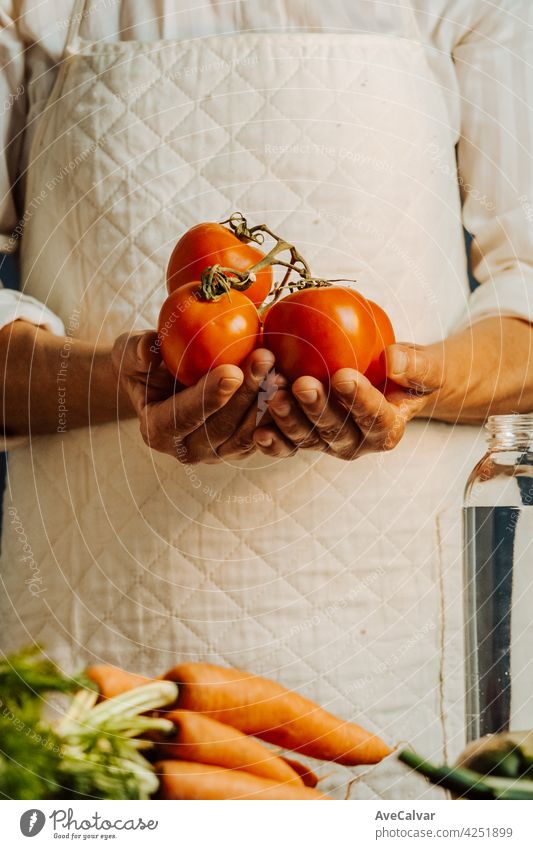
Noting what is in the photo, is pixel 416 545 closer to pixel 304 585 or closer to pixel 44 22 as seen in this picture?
pixel 304 585

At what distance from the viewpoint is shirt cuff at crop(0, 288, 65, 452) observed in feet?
1.24

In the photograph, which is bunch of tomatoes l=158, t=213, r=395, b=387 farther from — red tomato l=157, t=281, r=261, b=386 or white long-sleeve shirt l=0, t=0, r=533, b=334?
white long-sleeve shirt l=0, t=0, r=533, b=334

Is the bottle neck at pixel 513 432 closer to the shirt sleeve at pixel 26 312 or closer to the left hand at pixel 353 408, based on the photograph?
the left hand at pixel 353 408

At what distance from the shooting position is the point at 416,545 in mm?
388

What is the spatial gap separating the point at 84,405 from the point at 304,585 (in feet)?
0.44

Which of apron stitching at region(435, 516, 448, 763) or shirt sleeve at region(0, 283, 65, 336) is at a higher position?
shirt sleeve at region(0, 283, 65, 336)

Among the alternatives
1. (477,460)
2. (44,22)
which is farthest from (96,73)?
(477,460)

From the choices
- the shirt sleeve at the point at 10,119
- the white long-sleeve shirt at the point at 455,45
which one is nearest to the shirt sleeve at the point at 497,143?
the white long-sleeve shirt at the point at 455,45

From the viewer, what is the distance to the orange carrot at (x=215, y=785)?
36cm

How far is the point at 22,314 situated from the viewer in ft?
1.24

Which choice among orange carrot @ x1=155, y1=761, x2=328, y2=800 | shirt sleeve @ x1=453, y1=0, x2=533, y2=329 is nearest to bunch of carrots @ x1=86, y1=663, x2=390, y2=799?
orange carrot @ x1=155, y1=761, x2=328, y2=800

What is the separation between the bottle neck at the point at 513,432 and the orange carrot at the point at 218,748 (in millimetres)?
178

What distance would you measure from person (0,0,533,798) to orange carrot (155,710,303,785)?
26 mm
